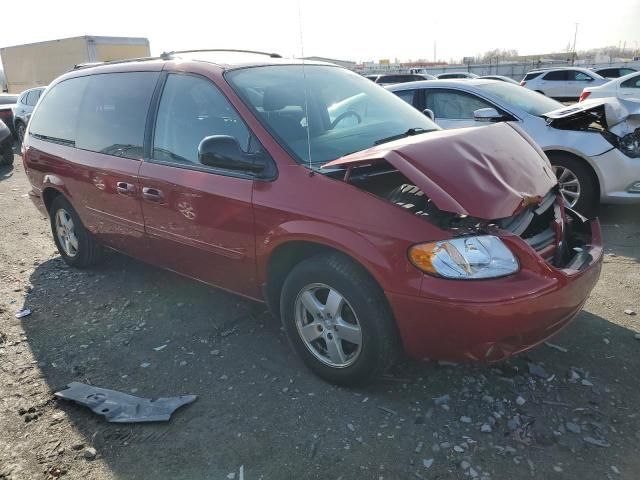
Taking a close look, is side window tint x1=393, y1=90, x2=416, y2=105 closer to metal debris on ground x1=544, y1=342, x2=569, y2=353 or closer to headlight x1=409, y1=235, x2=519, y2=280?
metal debris on ground x1=544, y1=342, x2=569, y2=353

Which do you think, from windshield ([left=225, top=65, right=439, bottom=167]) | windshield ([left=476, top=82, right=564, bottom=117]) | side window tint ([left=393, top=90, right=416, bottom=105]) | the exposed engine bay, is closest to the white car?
windshield ([left=476, top=82, right=564, bottom=117])

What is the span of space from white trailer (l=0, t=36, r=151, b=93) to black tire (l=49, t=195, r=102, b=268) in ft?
51.9

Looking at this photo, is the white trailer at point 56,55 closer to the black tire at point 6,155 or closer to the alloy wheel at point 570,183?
the black tire at point 6,155

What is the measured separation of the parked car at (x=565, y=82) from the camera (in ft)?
66.5

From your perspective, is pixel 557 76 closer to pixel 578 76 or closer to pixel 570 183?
pixel 578 76

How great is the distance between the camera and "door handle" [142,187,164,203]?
139 inches

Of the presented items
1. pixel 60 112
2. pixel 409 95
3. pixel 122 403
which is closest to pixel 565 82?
pixel 409 95

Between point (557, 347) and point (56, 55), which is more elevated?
point (56, 55)

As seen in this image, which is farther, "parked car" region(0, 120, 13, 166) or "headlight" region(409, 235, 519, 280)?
"parked car" region(0, 120, 13, 166)

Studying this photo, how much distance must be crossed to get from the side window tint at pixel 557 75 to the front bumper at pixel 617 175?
17.8 meters

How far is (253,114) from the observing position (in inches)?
123

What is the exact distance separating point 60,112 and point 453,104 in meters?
4.56

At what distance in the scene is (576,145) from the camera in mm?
5496

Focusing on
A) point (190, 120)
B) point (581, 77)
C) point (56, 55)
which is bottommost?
point (581, 77)
